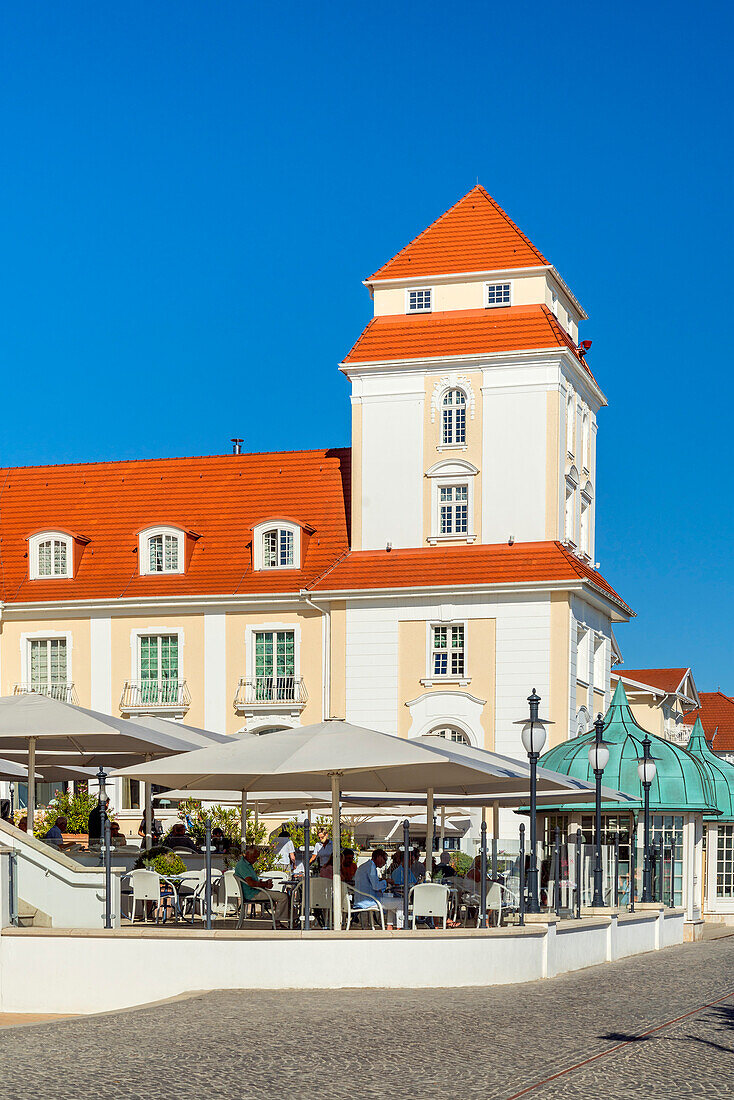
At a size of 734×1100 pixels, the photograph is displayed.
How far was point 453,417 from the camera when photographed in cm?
5100

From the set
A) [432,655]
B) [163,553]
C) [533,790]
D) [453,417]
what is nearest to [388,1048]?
[533,790]

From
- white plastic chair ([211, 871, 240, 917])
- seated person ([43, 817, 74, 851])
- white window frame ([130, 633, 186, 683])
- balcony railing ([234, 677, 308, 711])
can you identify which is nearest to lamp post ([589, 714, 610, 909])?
white plastic chair ([211, 871, 240, 917])

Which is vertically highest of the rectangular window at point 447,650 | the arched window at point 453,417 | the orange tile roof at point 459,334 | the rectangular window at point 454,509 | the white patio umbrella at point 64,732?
the orange tile roof at point 459,334

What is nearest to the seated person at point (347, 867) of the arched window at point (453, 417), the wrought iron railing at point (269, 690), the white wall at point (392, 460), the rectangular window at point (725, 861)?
the rectangular window at point (725, 861)

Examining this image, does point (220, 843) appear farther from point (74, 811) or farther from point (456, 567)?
point (456, 567)

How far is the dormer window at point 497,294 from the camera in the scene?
170 ft

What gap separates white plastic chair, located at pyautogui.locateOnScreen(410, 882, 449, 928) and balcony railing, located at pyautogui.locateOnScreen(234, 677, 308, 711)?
30.3m

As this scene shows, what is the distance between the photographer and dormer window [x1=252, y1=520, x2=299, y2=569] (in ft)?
175

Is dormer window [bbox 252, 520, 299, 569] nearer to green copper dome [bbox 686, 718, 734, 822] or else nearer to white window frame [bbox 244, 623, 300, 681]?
white window frame [bbox 244, 623, 300, 681]

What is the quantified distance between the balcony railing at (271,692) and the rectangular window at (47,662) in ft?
21.2

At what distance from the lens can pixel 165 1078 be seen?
12.2 m

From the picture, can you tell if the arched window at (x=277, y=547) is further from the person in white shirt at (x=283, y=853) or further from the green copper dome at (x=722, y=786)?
the person in white shirt at (x=283, y=853)

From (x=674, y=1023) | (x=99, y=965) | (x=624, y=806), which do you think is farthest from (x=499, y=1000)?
(x=624, y=806)

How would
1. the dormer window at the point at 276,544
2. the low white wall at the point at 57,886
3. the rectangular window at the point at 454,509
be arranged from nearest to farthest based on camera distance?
the low white wall at the point at 57,886 < the rectangular window at the point at 454,509 < the dormer window at the point at 276,544
